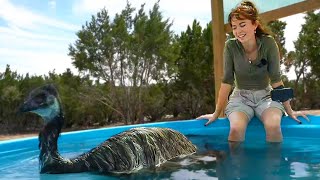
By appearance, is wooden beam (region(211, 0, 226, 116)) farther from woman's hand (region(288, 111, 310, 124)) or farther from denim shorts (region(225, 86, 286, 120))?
denim shorts (region(225, 86, 286, 120))

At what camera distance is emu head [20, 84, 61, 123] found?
2.07 metres

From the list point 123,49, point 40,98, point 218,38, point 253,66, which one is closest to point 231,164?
point 40,98

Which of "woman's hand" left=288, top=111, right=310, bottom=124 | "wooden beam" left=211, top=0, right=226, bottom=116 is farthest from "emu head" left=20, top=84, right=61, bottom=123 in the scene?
"wooden beam" left=211, top=0, right=226, bottom=116

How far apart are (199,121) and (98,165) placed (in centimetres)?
197

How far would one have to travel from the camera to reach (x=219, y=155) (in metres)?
2.63

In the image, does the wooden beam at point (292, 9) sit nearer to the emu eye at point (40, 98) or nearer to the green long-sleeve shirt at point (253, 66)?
the green long-sleeve shirt at point (253, 66)

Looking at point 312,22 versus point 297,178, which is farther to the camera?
point 312,22

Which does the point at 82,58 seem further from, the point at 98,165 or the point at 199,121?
the point at 98,165

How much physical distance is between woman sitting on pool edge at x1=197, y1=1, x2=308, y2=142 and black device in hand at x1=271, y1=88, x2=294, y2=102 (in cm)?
5

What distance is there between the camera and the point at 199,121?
4.05 meters

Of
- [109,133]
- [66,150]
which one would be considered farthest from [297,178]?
[109,133]

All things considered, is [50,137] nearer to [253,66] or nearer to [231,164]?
[231,164]

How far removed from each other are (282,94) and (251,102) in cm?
28

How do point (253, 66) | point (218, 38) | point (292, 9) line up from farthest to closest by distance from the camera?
point (218, 38), point (292, 9), point (253, 66)
